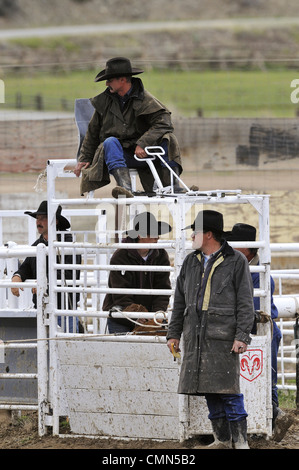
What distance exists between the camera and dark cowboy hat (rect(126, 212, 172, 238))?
7.53 m

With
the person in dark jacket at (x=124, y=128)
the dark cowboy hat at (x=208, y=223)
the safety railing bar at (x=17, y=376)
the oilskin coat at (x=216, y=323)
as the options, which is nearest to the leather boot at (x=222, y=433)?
the oilskin coat at (x=216, y=323)

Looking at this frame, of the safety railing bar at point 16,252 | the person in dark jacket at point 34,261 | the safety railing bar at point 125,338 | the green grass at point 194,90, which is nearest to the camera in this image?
the safety railing bar at point 125,338

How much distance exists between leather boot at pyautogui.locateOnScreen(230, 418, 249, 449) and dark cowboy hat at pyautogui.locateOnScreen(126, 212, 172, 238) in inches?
62.1

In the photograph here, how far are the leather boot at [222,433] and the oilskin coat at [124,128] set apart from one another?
1986 millimetres

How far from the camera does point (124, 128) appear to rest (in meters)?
7.78

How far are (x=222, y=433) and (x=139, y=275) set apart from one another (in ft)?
4.59

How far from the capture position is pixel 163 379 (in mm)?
7273

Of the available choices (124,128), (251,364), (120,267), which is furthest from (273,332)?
(124,128)

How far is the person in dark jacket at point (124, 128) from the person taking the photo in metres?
7.64

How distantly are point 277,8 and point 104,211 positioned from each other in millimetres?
34644

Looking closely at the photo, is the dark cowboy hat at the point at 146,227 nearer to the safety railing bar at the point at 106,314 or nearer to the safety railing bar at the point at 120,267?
the safety railing bar at the point at 120,267

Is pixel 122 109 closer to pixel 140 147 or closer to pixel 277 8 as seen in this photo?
pixel 140 147

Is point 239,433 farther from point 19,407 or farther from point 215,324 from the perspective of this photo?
point 19,407

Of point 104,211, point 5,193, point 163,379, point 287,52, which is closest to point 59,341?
point 163,379
